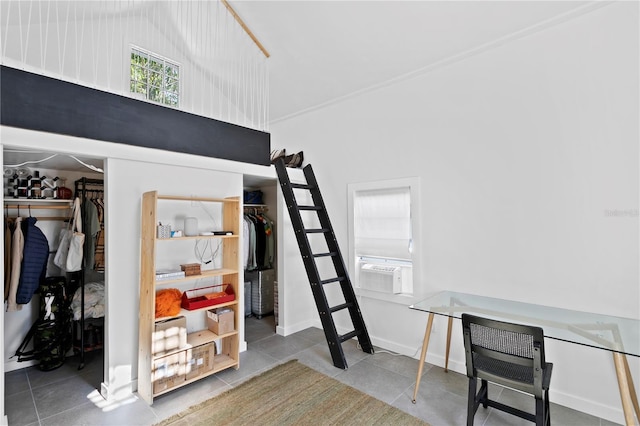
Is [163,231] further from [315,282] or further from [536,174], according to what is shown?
[536,174]

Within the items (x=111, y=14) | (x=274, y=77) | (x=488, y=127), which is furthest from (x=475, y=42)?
(x=111, y=14)

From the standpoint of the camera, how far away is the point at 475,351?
2002mm

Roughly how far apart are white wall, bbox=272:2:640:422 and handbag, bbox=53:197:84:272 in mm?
3185

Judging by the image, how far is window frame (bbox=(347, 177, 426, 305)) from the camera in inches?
124

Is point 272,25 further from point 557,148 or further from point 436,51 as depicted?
point 557,148

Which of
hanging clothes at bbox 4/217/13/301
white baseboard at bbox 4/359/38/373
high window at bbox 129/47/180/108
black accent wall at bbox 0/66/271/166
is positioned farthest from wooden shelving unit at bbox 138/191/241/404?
high window at bbox 129/47/180/108

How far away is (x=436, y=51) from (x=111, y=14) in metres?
3.44

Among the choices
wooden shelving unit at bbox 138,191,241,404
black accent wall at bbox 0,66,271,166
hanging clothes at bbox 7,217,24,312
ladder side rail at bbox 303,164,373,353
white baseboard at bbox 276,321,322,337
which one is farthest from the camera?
white baseboard at bbox 276,321,322,337

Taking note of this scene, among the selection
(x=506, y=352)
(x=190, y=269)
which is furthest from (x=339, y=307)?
(x=506, y=352)

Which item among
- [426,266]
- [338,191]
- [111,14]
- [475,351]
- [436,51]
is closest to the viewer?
[475,351]

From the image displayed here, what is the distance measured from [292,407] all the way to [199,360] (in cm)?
95

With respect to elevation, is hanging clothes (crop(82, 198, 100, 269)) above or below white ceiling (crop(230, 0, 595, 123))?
below

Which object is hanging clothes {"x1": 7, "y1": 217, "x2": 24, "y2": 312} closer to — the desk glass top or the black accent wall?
the black accent wall

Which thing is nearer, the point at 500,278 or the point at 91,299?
the point at 500,278
